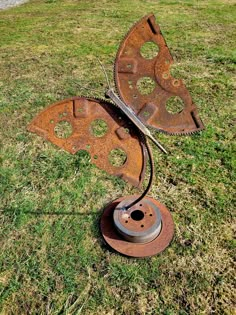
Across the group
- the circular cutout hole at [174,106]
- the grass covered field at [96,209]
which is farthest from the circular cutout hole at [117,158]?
the circular cutout hole at [174,106]

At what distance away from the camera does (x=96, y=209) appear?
3.50 meters

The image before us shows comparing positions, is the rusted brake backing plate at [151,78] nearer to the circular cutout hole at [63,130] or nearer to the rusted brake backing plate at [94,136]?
the rusted brake backing plate at [94,136]

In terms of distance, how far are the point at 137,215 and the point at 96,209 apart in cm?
45

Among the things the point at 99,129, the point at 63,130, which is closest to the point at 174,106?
the point at 99,129

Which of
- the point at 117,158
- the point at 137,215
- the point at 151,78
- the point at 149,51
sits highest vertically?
the point at 151,78

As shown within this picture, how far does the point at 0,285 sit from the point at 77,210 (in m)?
0.93

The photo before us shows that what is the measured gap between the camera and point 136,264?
9.89ft

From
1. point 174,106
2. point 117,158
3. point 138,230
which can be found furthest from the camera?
point 174,106

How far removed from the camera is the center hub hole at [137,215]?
322cm

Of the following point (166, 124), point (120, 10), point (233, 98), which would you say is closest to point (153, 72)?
point (166, 124)

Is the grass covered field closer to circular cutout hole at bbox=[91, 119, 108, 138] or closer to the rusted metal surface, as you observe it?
the rusted metal surface

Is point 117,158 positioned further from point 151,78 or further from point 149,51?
point 149,51

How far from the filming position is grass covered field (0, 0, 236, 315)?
111 inches

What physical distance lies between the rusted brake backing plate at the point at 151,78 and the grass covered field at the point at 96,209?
962 millimetres
